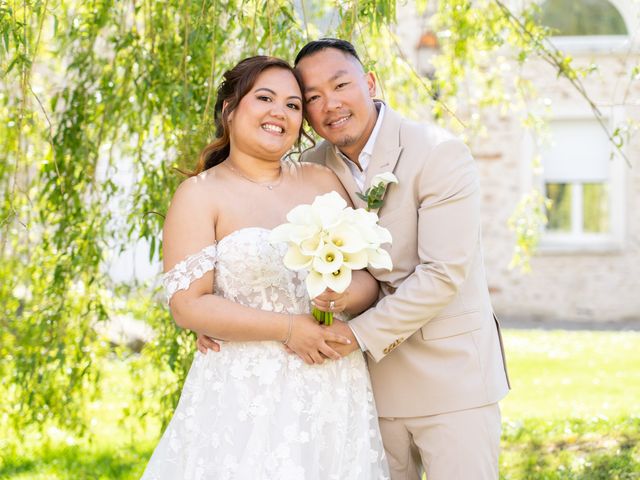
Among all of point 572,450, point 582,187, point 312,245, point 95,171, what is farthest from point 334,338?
point 582,187

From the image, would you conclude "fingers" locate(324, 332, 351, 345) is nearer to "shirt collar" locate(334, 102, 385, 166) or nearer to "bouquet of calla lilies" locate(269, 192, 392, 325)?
"bouquet of calla lilies" locate(269, 192, 392, 325)

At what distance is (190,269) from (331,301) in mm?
425

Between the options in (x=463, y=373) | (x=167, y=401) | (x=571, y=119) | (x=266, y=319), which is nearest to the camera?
(x=266, y=319)

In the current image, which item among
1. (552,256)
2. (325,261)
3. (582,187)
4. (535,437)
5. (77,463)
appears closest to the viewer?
(325,261)

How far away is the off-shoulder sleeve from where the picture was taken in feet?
9.02

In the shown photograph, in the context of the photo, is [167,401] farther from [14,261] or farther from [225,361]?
[225,361]

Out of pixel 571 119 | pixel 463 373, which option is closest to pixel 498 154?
pixel 571 119

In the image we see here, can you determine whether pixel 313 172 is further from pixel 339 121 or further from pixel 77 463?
pixel 77 463

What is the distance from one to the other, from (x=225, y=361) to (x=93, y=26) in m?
2.27

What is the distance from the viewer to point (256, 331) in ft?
9.04

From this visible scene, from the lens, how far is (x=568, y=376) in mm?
7895

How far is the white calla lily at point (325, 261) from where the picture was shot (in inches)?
96.4

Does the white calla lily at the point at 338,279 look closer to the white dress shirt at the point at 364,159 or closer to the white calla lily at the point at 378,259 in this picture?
the white calla lily at the point at 378,259

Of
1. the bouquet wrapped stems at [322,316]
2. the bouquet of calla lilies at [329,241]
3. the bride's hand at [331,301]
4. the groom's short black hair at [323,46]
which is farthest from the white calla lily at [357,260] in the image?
the groom's short black hair at [323,46]
